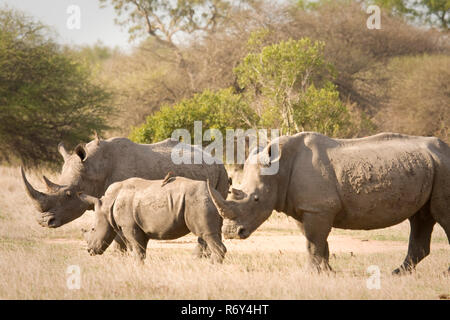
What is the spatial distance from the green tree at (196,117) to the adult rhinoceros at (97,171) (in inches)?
398

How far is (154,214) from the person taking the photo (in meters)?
8.66

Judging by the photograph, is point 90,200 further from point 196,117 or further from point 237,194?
point 196,117

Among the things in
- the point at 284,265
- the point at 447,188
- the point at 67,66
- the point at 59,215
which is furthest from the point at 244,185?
the point at 67,66

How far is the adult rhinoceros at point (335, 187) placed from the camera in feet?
25.8

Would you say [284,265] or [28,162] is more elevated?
[284,265]

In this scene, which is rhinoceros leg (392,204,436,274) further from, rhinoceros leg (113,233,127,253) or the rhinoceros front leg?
rhinoceros leg (113,233,127,253)

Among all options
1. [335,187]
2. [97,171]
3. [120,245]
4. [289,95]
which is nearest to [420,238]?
[335,187]

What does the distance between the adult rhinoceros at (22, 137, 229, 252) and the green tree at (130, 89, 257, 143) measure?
1011 centimetres

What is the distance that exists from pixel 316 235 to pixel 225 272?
1.14 metres

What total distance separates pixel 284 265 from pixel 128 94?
85.6 ft

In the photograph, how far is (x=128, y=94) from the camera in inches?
1345
